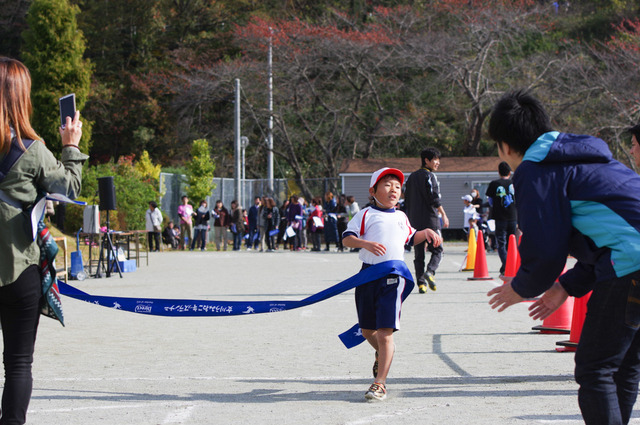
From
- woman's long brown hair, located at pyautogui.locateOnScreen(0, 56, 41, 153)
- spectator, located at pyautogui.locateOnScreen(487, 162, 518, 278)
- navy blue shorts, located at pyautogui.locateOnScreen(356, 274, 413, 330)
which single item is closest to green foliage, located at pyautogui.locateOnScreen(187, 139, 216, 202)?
spectator, located at pyautogui.locateOnScreen(487, 162, 518, 278)

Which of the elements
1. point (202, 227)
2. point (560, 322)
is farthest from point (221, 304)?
point (202, 227)

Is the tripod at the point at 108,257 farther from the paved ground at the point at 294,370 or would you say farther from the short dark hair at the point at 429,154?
the short dark hair at the point at 429,154

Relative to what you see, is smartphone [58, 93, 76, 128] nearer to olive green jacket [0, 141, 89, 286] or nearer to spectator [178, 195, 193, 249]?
olive green jacket [0, 141, 89, 286]

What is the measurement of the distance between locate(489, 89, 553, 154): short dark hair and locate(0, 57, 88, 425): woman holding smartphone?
6.90ft

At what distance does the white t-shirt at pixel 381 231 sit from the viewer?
5777 millimetres

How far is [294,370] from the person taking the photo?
657 cm

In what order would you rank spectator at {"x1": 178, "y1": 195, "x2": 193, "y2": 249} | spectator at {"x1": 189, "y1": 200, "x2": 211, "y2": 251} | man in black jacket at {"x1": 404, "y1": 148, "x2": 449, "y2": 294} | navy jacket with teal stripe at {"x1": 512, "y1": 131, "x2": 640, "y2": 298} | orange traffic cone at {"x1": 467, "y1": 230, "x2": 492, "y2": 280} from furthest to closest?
1. spectator at {"x1": 178, "y1": 195, "x2": 193, "y2": 249}
2. spectator at {"x1": 189, "y1": 200, "x2": 211, "y2": 251}
3. orange traffic cone at {"x1": 467, "y1": 230, "x2": 492, "y2": 280}
4. man in black jacket at {"x1": 404, "y1": 148, "x2": 449, "y2": 294}
5. navy jacket with teal stripe at {"x1": 512, "y1": 131, "x2": 640, "y2": 298}

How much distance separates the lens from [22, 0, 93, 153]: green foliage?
3234 centimetres

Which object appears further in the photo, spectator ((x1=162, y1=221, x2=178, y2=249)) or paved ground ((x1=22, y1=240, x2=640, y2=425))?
spectator ((x1=162, y1=221, x2=178, y2=249))

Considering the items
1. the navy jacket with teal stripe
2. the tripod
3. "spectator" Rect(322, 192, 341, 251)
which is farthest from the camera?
"spectator" Rect(322, 192, 341, 251)

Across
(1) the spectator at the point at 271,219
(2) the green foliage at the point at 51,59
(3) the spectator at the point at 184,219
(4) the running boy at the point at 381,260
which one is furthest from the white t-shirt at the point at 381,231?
(2) the green foliage at the point at 51,59

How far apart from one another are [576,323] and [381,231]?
221cm

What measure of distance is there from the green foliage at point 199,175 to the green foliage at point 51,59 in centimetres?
447

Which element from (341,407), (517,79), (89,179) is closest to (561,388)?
(341,407)
